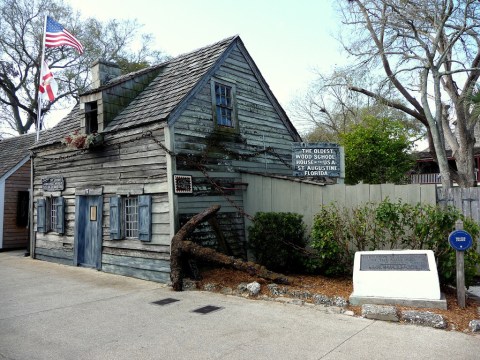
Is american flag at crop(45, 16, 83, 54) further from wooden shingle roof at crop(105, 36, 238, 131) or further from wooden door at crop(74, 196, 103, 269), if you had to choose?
wooden door at crop(74, 196, 103, 269)

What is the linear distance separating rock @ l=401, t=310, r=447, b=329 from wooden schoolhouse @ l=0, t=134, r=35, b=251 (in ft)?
52.1

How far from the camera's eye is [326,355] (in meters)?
4.80

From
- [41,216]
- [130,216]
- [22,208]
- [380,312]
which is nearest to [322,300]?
[380,312]

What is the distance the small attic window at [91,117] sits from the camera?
38.8 ft

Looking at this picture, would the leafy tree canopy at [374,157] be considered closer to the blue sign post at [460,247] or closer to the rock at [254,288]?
the rock at [254,288]

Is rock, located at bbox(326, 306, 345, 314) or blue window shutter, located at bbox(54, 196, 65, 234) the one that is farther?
blue window shutter, located at bbox(54, 196, 65, 234)

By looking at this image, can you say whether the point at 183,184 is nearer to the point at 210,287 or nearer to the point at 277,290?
the point at 210,287

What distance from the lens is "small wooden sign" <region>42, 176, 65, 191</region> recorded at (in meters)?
12.9

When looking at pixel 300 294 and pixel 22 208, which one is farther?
→ pixel 22 208

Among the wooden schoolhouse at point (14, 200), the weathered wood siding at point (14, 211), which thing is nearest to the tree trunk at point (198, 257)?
the wooden schoolhouse at point (14, 200)

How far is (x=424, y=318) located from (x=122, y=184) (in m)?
7.74

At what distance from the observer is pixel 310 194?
9.63m

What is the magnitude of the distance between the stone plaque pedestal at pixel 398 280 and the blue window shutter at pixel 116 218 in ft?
20.7

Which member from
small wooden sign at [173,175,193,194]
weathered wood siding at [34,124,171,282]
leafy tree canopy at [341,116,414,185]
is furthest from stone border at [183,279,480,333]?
leafy tree canopy at [341,116,414,185]
